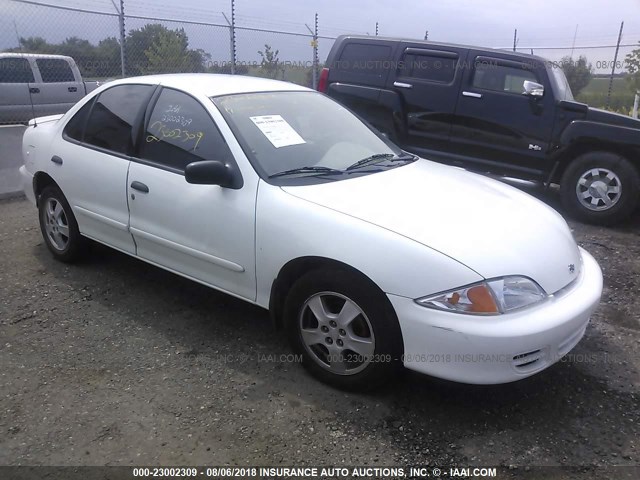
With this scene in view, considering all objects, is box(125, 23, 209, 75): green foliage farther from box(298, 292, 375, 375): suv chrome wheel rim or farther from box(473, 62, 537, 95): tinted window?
box(298, 292, 375, 375): suv chrome wheel rim

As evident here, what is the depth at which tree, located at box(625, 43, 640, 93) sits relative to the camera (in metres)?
12.8

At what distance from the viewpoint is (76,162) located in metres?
4.26

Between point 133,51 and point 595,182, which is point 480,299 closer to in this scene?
point 595,182

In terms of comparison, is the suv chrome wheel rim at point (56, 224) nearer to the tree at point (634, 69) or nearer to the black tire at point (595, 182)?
the black tire at point (595, 182)

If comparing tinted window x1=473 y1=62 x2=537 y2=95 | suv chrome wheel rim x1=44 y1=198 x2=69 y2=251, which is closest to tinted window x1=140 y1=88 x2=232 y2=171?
suv chrome wheel rim x1=44 y1=198 x2=69 y2=251

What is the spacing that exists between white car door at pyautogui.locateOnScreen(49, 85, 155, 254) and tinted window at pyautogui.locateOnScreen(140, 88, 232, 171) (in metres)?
0.18

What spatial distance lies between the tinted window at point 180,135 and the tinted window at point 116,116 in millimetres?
197

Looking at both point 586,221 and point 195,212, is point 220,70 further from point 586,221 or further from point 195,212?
point 195,212

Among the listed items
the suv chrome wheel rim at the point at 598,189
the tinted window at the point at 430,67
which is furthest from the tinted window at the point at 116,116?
the suv chrome wheel rim at the point at 598,189

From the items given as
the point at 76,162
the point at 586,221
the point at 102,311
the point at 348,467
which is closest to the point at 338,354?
the point at 348,467

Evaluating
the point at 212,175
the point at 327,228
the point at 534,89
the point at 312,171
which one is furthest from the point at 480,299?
the point at 534,89

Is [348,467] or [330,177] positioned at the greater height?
[330,177]

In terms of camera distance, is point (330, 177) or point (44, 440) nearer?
point (44, 440)

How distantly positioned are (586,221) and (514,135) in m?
1.28
